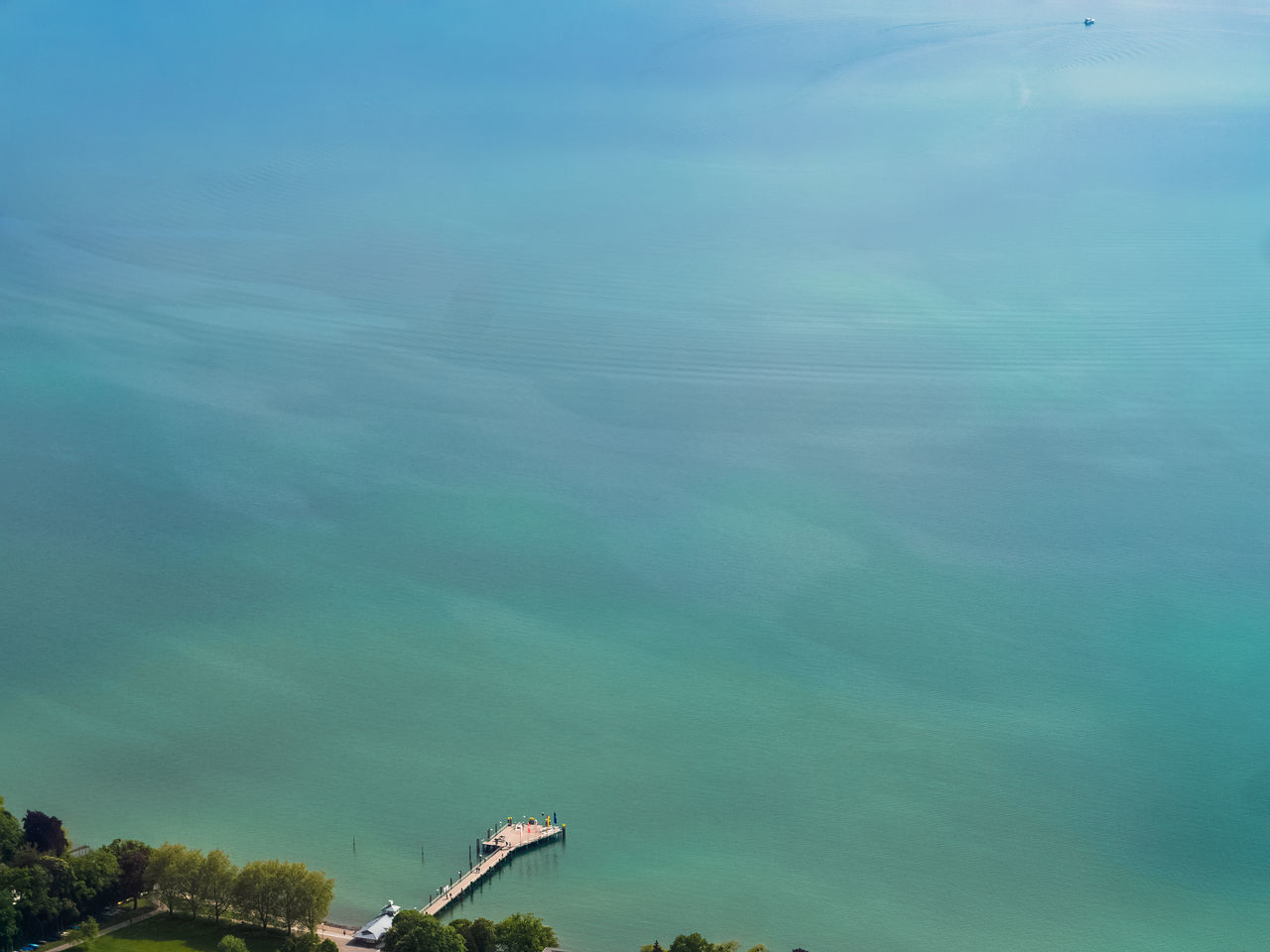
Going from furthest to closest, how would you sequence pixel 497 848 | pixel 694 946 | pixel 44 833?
pixel 497 848 → pixel 44 833 → pixel 694 946

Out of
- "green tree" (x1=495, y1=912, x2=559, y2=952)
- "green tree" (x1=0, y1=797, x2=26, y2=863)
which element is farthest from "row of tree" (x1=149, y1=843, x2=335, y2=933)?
"green tree" (x1=495, y1=912, x2=559, y2=952)

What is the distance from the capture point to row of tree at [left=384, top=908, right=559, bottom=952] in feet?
27.8

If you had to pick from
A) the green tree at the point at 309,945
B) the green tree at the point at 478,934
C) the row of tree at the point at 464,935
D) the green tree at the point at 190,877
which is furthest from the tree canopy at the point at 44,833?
the green tree at the point at 478,934

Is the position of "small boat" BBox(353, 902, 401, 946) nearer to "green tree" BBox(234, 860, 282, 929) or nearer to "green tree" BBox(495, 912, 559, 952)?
"green tree" BBox(234, 860, 282, 929)

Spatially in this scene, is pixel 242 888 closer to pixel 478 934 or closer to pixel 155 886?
pixel 155 886

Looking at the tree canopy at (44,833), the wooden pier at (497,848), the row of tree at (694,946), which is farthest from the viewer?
the wooden pier at (497,848)

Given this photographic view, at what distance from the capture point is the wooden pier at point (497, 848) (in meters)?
9.41

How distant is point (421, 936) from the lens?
8.48 metres

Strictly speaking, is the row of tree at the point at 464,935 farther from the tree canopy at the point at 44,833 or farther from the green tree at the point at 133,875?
the tree canopy at the point at 44,833

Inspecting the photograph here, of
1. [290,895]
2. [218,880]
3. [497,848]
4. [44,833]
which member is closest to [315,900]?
[290,895]

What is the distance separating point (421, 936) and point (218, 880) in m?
1.15

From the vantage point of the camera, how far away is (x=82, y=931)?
871 centimetres

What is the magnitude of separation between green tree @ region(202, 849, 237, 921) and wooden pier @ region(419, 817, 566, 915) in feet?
3.38

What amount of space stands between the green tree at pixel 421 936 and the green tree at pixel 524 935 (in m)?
0.20
